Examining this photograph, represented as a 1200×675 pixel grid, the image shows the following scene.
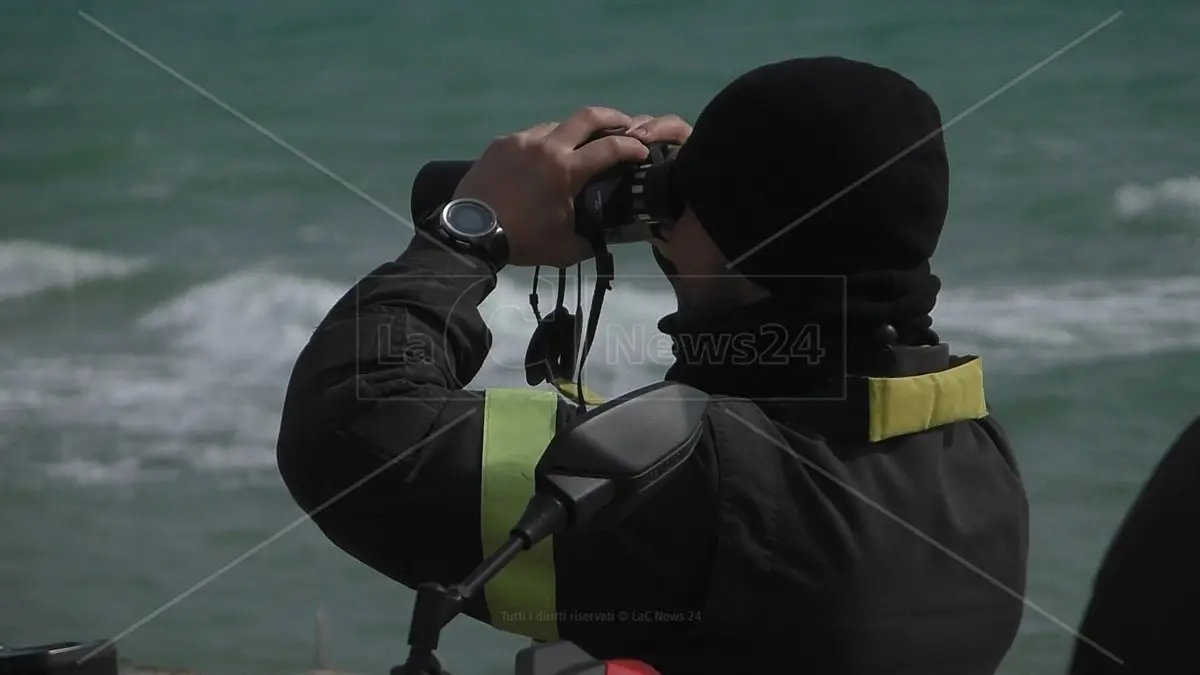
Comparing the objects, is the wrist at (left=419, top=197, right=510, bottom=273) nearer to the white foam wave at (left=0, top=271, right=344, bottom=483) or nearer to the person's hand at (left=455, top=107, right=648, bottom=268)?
the person's hand at (left=455, top=107, right=648, bottom=268)

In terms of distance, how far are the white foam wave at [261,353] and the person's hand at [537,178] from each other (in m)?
4.67

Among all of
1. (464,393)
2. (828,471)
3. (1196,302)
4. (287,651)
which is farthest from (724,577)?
(1196,302)

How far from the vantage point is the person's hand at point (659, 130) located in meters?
1.63

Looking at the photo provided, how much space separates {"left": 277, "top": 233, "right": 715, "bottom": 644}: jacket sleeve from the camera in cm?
136

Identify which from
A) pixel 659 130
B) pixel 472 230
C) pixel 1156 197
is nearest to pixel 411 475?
pixel 472 230

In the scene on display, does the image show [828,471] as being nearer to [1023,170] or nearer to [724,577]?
[724,577]

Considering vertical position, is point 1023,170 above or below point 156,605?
above

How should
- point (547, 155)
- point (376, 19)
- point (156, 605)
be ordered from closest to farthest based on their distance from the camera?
point (547, 155) → point (156, 605) → point (376, 19)

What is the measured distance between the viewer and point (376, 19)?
14.4 meters

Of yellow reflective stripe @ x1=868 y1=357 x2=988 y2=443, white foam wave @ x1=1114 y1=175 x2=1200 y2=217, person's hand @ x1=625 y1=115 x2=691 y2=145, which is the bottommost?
yellow reflective stripe @ x1=868 y1=357 x2=988 y2=443

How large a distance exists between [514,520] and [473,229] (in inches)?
11.1

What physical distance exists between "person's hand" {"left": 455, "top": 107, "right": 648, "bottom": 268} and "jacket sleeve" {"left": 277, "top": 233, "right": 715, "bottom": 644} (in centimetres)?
13

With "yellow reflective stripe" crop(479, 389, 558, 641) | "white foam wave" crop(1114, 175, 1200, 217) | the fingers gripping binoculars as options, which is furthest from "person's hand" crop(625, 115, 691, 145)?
"white foam wave" crop(1114, 175, 1200, 217)

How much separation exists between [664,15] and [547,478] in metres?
12.8
